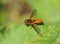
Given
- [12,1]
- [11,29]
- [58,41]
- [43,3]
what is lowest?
[58,41]

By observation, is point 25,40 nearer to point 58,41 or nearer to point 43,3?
point 58,41

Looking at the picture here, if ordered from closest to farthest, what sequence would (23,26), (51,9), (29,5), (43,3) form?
(23,26) → (51,9) → (43,3) → (29,5)

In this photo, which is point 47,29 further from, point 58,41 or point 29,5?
point 29,5

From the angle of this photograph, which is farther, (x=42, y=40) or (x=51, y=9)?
(x=51, y=9)

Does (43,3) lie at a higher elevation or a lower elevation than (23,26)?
higher

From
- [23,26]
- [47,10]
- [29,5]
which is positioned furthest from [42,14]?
[23,26]

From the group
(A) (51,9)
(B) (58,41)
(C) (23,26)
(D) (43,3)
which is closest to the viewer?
(B) (58,41)

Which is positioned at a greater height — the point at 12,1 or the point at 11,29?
the point at 12,1

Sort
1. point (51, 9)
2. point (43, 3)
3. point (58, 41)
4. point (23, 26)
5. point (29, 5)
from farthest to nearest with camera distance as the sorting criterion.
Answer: point (29, 5)
point (43, 3)
point (51, 9)
point (23, 26)
point (58, 41)

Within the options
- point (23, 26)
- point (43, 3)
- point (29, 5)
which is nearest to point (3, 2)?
point (29, 5)
